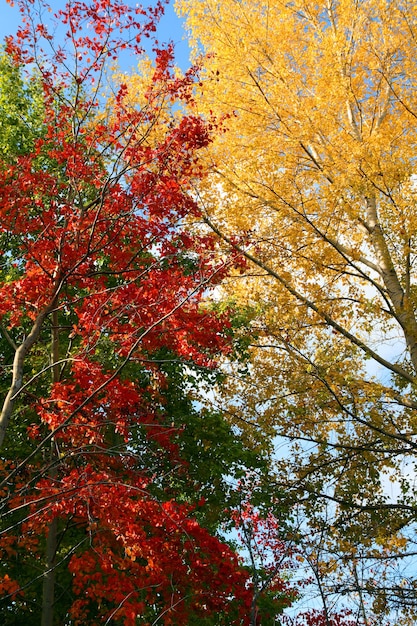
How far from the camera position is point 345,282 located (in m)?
8.30

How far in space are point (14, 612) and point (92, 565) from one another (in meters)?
3.19

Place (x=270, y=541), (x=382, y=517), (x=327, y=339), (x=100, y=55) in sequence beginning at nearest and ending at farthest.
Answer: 1. (x=100, y=55)
2. (x=382, y=517)
3. (x=327, y=339)
4. (x=270, y=541)

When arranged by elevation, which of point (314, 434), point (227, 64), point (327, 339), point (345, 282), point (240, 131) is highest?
point (227, 64)

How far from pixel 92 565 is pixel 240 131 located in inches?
240

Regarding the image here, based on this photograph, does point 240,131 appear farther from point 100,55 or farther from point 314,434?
point 314,434

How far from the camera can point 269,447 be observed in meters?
8.18

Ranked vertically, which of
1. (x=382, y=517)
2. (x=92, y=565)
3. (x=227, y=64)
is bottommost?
(x=92, y=565)

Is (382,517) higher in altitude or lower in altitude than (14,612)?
higher

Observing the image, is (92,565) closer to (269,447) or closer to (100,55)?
(269,447)

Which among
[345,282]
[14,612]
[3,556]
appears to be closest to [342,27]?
[345,282]

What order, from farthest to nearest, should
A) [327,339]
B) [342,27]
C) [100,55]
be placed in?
1. [342,27]
2. [327,339]
3. [100,55]

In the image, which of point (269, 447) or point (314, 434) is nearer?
point (314, 434)

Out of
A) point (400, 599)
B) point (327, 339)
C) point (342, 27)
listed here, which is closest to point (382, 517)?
point (400, 599)

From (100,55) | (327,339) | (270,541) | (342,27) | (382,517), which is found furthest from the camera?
(270,541)
